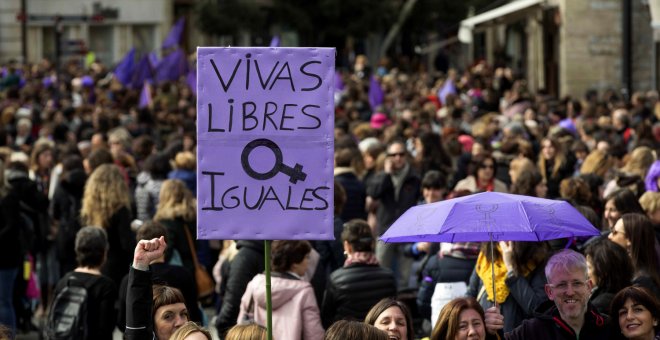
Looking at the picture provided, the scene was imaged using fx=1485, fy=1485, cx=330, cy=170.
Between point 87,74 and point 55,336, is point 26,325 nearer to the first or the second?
point 55,336

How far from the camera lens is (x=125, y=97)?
25.3 meters

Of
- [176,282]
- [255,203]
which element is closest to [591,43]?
[176,282]

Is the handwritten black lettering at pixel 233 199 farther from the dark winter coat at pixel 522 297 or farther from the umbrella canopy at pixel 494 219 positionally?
the dark winter coat at pixel 522 297

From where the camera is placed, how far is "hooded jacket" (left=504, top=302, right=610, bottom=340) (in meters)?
6.36

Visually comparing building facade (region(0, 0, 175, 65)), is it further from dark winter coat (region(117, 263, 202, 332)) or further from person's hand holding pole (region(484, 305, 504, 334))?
person's hand holding pole (region(484, 305, 504, 334))

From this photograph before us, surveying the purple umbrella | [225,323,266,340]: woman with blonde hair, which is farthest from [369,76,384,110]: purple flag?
[225,323,266,340]: woman with blonde hair

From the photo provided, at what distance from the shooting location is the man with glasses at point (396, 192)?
480 inches

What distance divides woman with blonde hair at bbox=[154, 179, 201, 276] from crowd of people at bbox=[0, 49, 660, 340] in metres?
0.02

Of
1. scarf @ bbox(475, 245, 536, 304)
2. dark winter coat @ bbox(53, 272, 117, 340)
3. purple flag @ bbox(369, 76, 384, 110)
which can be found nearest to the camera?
scarf @ bbox(475, 245, 536, 304)

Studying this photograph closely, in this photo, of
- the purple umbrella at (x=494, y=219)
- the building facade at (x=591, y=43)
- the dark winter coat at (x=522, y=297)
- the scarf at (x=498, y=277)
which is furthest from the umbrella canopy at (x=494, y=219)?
the building facade at (x=591, y=43)

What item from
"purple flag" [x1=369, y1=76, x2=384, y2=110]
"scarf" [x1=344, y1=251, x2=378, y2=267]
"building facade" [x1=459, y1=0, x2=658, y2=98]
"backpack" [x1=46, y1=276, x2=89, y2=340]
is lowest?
"backpack" [x1=46, y1=276, x2=89, y2=340]

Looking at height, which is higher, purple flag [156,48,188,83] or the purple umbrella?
purple flag [156,48,188,83]

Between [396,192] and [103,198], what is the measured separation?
3070mm

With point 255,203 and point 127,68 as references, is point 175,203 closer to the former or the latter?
point 255,203
